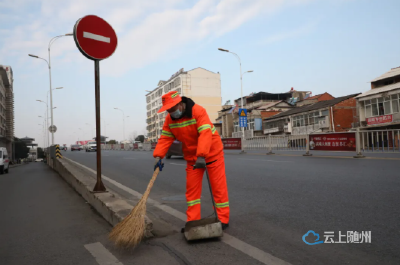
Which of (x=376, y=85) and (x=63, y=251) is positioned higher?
(x=376, y=85)

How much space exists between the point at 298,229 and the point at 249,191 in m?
2.42

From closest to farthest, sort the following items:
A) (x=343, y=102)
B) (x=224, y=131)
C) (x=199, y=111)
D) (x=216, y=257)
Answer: (x=216, y=257) < (x=199, y=111) < (x=343, y=102) < (x=224, y=131)

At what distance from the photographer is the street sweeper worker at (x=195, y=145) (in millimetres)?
3484

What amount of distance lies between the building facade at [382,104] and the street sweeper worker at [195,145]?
30242 mm

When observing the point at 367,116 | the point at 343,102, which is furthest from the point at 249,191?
the point at 343,102

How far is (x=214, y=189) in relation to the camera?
361cm

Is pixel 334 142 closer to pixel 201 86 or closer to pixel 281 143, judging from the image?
pixel 281 143

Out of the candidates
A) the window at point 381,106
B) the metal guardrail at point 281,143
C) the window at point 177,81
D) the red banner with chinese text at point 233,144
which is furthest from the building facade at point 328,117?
the window at point 177,81

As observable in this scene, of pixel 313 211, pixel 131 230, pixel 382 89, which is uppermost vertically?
pixel 382 89

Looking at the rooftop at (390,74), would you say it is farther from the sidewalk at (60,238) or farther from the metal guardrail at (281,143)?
the sidewalk at (60,238)

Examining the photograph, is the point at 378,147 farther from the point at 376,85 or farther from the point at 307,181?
the point at 376,85

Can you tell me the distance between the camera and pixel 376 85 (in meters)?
32.8

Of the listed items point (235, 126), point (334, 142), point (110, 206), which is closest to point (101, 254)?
point (110, 206)

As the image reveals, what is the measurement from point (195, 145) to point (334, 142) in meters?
11.4
